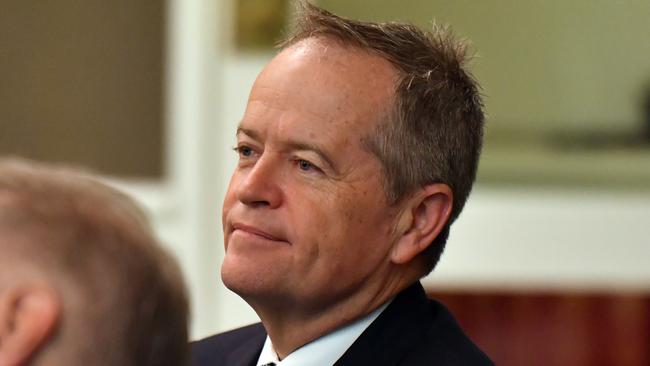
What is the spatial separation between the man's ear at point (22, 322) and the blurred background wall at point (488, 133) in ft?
12.3

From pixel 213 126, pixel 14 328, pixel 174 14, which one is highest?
pixel 174 14

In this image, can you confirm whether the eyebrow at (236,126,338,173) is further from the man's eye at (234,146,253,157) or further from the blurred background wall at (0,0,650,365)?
the blurred background wall at (0,0,650,365)

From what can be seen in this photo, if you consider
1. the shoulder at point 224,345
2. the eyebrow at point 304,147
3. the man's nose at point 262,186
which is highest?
the eyebrow at point 304,147

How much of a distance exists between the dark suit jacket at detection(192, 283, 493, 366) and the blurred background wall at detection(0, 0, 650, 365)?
279 centimetres

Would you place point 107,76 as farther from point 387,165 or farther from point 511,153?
point 387,165

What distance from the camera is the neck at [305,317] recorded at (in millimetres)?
1958

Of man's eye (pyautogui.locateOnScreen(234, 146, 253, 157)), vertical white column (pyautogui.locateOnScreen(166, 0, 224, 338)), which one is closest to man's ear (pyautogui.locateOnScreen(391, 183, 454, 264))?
man's eye (pyautogui.locateOnScreen(234, 146, 253, 157))

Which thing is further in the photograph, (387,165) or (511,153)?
(511,153)

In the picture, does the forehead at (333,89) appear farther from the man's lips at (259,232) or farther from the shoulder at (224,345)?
the shoulder at (224,345)

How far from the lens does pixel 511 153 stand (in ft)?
16.8

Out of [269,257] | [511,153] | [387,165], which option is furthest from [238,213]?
[511,153]

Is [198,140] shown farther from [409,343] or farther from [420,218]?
[409,343]

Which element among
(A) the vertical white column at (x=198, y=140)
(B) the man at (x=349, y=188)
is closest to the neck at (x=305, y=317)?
(B) the man at (x=349, y=188)

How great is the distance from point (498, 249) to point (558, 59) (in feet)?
2.55
